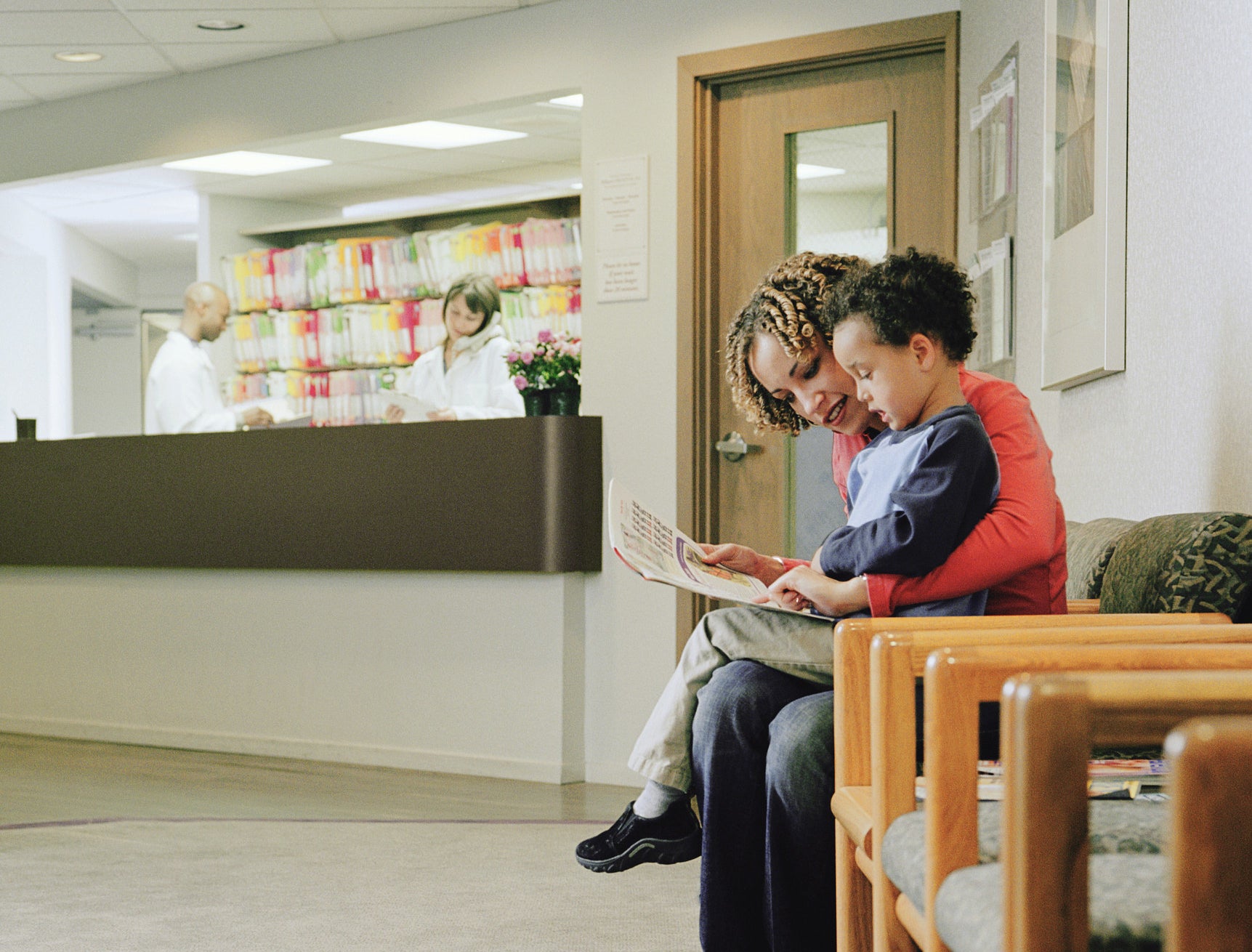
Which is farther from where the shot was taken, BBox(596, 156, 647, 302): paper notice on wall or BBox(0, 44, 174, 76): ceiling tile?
BBox(0, 44, 174, 76): ceiling tile

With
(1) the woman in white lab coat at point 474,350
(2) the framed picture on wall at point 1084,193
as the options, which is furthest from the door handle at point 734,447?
(2) the framed picture on wall at point 1084,193

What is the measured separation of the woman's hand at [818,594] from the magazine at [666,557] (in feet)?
0.05

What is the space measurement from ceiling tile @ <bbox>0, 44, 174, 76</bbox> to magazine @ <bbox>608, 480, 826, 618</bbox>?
3.80 metres

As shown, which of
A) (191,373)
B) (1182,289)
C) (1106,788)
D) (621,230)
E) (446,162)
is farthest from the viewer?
(446,162)

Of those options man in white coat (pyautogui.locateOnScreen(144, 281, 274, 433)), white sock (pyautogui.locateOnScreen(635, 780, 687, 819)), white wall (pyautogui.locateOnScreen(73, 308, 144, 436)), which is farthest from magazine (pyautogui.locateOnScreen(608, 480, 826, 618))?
white wall (pyautogui.locateOnScreen(73, 308, 144, 436))

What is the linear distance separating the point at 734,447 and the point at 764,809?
2418mm

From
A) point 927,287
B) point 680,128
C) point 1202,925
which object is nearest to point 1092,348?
point 927,287

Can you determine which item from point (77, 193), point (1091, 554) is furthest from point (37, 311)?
point (1091, 554)

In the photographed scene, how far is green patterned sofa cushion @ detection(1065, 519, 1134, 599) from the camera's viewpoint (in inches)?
73.9

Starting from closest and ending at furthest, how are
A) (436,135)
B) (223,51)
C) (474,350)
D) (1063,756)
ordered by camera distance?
(1063,756) < (223,51) < (474,350) < (436,135)

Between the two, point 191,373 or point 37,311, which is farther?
point 37,311

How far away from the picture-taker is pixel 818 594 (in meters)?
1.59

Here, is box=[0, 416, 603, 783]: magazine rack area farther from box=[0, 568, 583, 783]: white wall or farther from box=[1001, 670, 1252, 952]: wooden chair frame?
box=[1001, 670, 1252, 952]: wooden chair frame

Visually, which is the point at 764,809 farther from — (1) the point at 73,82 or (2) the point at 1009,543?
(1) the point at 73,82
